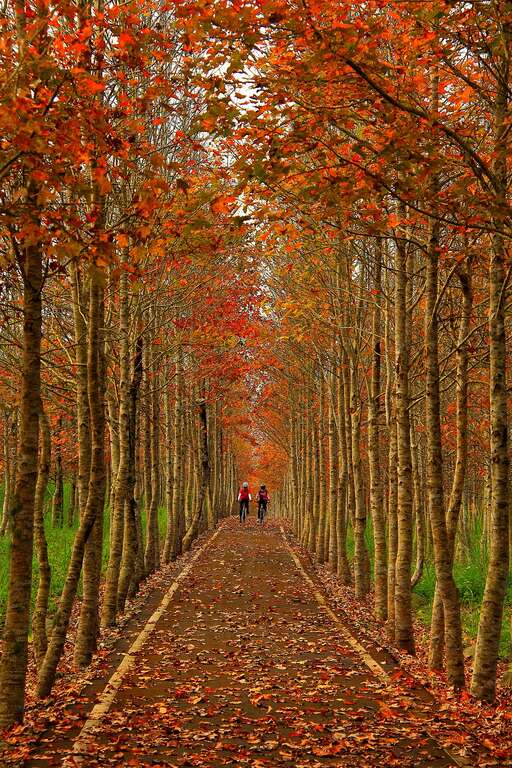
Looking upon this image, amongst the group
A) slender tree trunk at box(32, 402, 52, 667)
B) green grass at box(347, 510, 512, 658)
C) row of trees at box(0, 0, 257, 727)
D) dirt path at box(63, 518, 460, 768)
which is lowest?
green grass at box(347, 510, 512, 658)

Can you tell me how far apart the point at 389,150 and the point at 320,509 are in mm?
19150

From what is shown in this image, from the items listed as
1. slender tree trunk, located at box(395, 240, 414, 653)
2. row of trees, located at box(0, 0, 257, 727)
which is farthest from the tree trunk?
row of trees, located at box(0, 0, 257, 727)

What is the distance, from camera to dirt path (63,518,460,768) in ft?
20.9

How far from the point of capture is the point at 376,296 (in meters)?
15.2

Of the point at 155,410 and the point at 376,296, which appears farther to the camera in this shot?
the point at 155,410

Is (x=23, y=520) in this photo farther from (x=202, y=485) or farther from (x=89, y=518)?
(x=202, y=485)

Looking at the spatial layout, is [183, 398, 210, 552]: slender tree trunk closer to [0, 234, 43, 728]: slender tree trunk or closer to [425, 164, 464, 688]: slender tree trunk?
[425, 164, 464, 688]: slender tree trunk

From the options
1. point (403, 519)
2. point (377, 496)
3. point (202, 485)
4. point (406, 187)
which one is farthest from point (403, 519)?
point (202, 485)

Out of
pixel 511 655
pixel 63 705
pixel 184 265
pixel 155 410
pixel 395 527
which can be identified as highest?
pixel 184 265

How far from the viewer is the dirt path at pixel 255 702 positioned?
6.36m

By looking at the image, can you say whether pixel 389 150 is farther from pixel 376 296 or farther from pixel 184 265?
pixel 184 265

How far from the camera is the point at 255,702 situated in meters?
7.98

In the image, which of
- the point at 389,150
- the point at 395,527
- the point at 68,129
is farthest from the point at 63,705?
the point at 395,527

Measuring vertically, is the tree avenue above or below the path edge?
above
